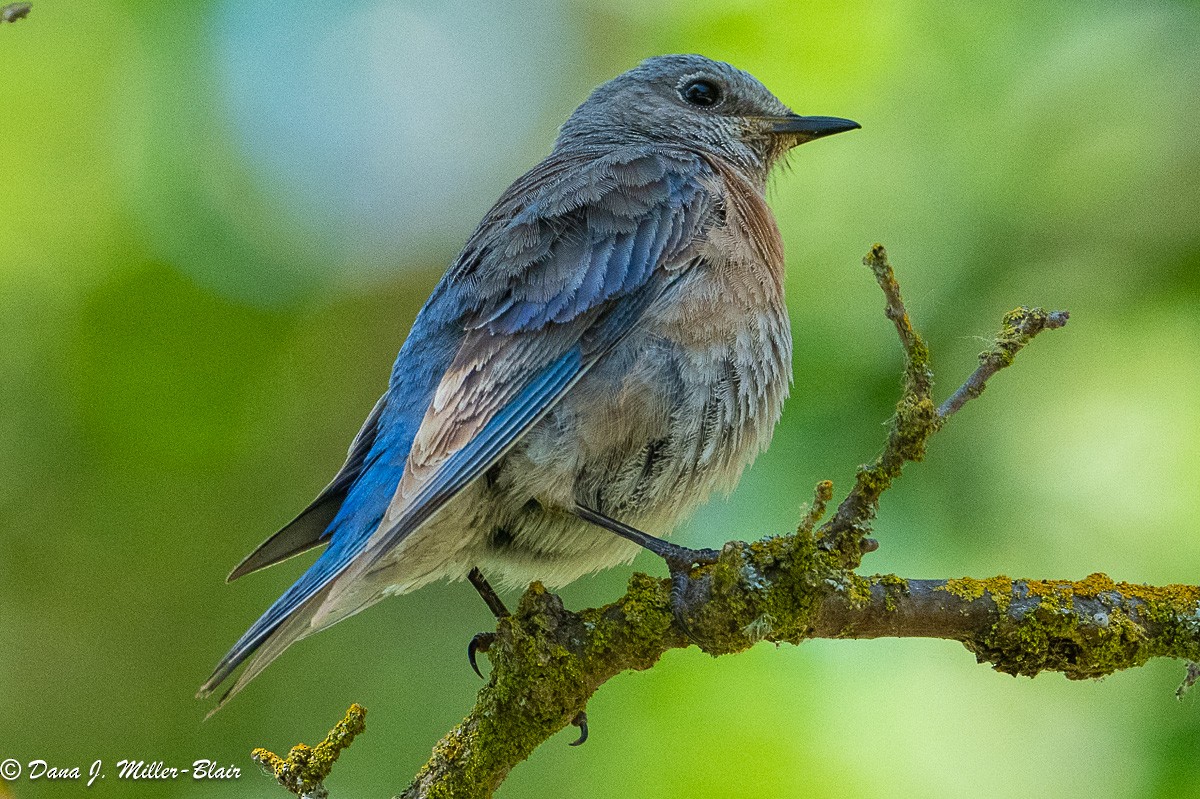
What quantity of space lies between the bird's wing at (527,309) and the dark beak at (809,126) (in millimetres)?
816

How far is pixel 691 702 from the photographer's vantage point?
17.6 ft

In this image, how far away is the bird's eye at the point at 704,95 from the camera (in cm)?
557

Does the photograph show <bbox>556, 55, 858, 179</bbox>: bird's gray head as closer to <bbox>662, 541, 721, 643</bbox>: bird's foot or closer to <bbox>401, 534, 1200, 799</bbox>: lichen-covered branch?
<bbox>662, 541, 721, 643</bbox>: bird's foot

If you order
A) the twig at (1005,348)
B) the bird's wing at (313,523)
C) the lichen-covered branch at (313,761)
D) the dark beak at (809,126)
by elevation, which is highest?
the dark beak at (809,126)

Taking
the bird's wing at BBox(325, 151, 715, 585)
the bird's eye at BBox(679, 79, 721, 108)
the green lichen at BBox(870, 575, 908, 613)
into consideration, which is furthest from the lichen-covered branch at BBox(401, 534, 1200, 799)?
the bird's eye at BBox(679, 79, 721, 108)

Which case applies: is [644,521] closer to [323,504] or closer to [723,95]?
[323,504]

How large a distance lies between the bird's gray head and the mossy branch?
7.65ft

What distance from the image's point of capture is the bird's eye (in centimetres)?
557

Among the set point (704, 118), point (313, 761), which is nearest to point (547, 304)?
point (313, 761)

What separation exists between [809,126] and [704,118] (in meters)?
0.45

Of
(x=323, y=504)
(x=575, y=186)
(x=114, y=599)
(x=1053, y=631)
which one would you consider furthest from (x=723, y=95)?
(x=114, y=599)

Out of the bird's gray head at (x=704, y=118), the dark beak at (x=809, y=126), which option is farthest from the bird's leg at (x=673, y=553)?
the dark beak at (x=809, y=126)

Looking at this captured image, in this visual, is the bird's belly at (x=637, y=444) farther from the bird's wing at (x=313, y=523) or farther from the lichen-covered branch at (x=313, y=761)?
the lichen-covered branch at (x=313, y=761)

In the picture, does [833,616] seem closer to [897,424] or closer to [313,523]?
[897,424]
